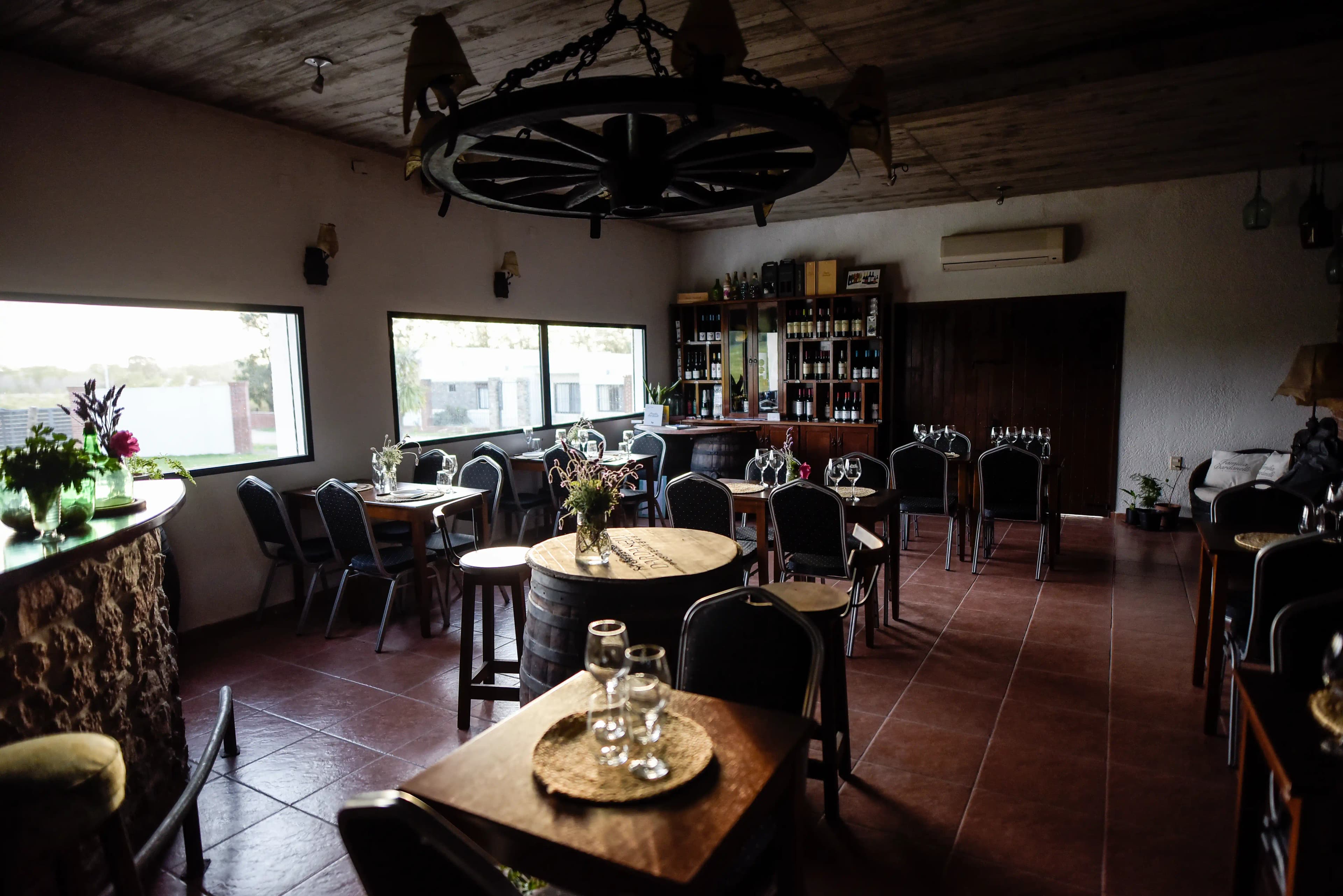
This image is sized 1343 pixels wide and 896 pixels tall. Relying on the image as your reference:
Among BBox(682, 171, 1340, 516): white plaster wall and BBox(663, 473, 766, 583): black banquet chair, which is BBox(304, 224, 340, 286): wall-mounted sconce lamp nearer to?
BBox(663, 473, 766, 583): black banquet chair

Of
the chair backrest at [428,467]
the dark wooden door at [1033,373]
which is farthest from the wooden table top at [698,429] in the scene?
the chair backrest at [428,467]

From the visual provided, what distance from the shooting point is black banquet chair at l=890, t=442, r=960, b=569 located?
219 inches

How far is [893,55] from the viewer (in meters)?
3.82

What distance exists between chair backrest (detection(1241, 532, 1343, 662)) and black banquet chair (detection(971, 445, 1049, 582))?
2498 mm

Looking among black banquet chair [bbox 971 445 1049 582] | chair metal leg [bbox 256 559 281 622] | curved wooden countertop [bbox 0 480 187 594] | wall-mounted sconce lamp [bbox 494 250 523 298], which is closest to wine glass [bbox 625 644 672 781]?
curved wooden countertop [bbox 0 480 187 594]

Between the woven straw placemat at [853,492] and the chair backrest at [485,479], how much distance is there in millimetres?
2265

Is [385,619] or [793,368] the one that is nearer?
[385,619]

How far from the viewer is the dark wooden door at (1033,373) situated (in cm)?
697

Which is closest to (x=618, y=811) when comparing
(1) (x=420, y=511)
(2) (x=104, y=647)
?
(2) (x=104, y=647)

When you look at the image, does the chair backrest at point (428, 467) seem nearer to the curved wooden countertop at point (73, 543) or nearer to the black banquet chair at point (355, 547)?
the black banquet chair at point (355, 547)

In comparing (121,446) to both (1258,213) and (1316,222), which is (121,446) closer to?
(1258,213)

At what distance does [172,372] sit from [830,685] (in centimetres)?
399

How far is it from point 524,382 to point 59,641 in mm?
4902

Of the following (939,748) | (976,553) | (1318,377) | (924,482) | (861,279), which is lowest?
(939,748)
